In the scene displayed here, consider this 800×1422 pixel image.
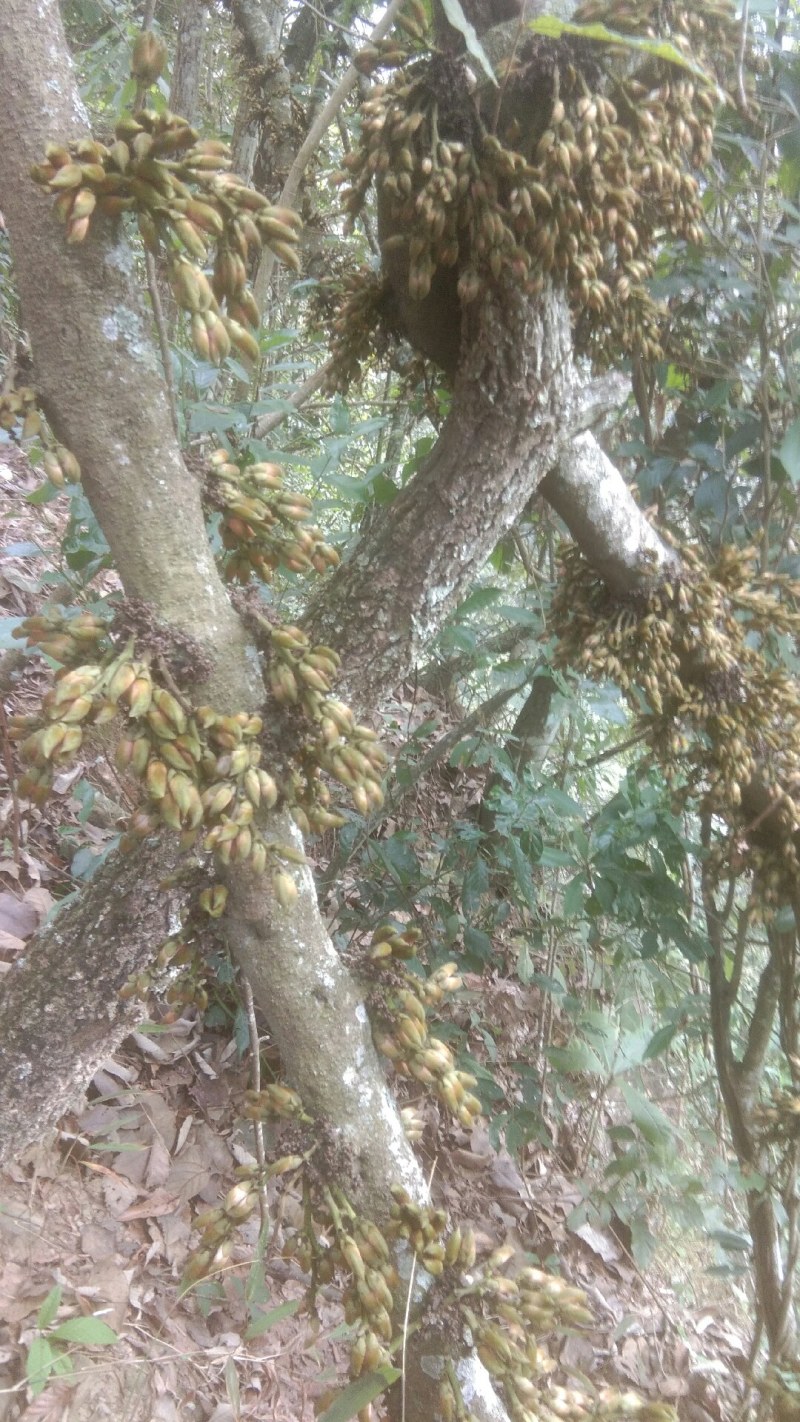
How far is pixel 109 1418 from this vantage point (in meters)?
1.45

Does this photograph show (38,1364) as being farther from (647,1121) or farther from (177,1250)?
(647,1121)

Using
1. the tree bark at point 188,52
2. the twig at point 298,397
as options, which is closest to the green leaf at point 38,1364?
the twig at point 298,397

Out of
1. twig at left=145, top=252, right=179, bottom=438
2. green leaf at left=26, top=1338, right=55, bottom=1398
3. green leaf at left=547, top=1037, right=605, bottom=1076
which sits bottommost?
green leaf at left=26, top=1338, right=55, bottom=1398

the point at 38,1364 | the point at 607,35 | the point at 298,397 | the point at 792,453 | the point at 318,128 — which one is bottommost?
the point at 38,1364

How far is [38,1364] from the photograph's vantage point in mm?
1299

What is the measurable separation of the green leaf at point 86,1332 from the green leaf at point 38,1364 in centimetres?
2

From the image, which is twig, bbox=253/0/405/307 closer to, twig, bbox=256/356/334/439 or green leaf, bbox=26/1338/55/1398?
twig, bbox=256/356/334/439

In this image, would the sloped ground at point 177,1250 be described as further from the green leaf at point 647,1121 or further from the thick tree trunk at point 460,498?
the thick tree trunk at point 460,498

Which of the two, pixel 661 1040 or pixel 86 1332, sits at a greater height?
pixel 661 1040

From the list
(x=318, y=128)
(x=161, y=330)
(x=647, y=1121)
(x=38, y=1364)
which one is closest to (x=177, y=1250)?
(x=38, y=1364)

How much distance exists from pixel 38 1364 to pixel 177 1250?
55 centimetres

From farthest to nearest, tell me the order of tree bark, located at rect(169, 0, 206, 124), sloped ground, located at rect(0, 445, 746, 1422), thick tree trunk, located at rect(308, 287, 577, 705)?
tree bark, located at rect(169, 0, 206, 124)
sloped ground, located at rect(0, 445, 746, 1422)
thick tree trunk, located at rect(308, 287, 577, 705)

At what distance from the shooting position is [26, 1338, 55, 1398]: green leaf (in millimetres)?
1292

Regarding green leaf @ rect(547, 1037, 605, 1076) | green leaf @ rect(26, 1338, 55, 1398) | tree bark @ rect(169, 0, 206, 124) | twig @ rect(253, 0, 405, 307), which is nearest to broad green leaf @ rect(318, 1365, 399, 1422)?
green leaf @ rect(26, 1338, 55, 1398)
